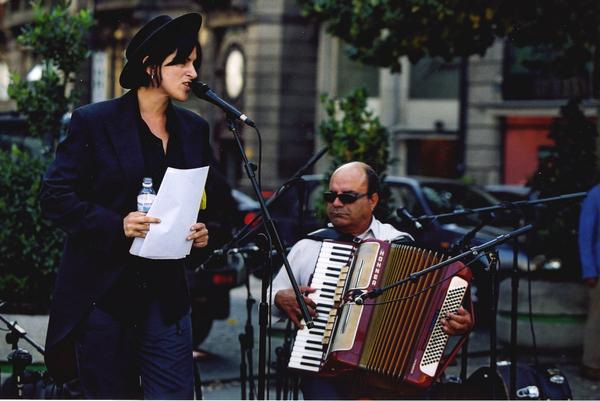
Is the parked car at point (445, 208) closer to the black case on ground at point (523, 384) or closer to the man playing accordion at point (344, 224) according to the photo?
the black case on ground at point (523, 384)

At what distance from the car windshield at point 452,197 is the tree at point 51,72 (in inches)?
211

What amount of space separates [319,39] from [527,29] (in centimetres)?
1984

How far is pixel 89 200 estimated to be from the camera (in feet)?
14.1

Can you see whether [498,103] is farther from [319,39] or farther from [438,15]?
[438,15]

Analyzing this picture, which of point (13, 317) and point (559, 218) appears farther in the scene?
point (559, 218)

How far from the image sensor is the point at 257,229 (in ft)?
19.9

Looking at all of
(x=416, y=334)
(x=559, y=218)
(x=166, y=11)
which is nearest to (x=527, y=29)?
(x=559, y=218)

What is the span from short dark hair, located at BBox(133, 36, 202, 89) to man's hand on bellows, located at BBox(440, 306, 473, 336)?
149cm

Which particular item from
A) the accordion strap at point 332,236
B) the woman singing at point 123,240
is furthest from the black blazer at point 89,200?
the accordion strap at point 332,236

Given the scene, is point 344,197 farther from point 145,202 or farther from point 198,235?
point 145,202

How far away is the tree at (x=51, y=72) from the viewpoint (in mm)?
7898

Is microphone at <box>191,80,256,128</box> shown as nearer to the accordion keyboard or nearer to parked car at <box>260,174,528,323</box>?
the accordion keyboard

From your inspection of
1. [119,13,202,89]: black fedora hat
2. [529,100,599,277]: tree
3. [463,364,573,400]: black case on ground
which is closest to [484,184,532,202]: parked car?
[529,100,599,277]: tree

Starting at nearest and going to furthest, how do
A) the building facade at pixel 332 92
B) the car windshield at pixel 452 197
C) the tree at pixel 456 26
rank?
the tree at pixel 456 26, the car windshield at pixel 452 197, the building facade at pixel 332 92
